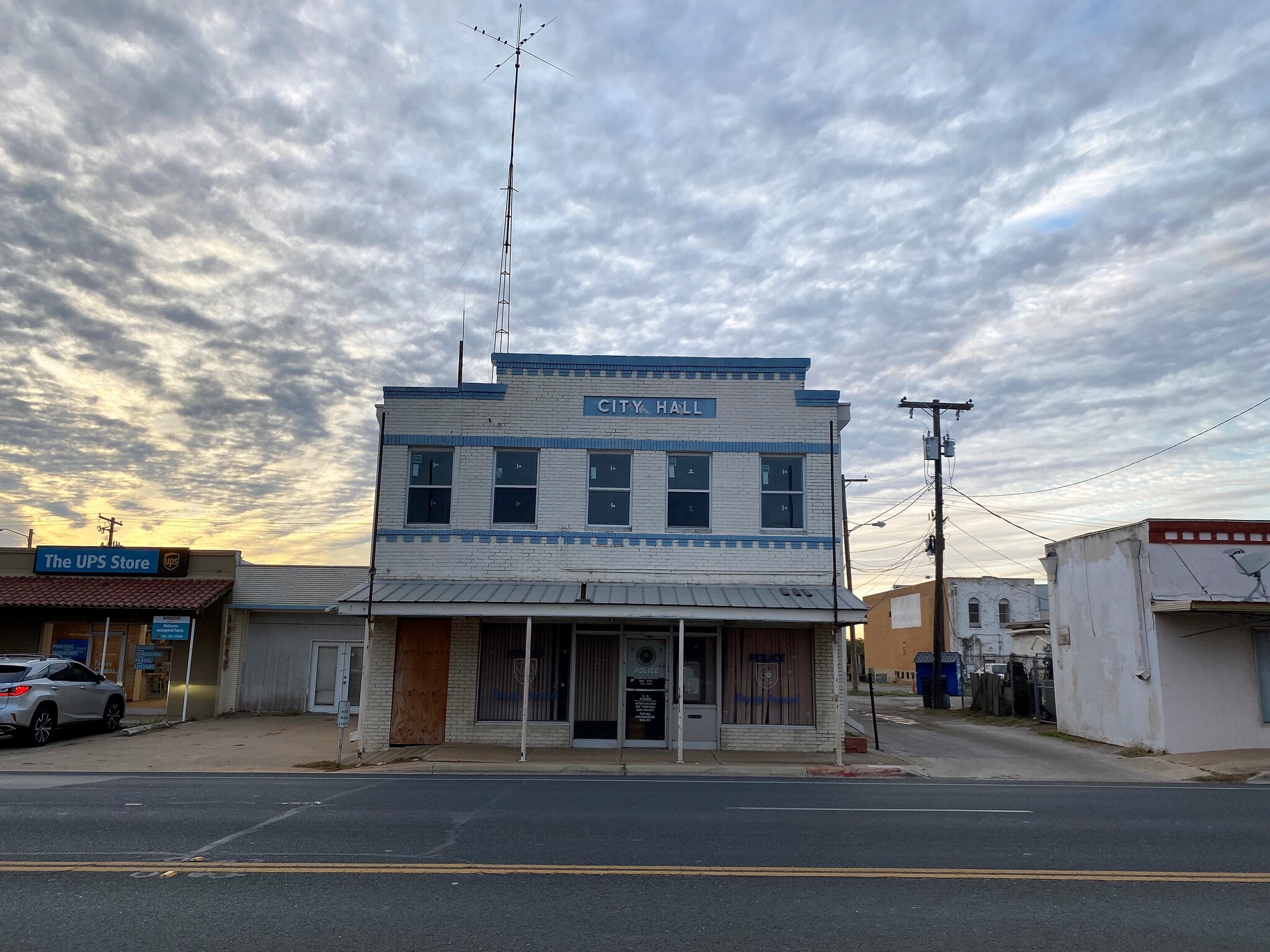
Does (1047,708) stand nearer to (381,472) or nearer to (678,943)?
(381,472)

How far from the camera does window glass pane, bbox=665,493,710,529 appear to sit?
63.4 ft

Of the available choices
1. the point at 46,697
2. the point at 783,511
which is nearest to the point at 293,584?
the point at 46,697

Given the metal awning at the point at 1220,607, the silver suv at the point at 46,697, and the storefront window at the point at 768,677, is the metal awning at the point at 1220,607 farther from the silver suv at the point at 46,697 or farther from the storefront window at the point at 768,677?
the silver suv at the point at 46,697

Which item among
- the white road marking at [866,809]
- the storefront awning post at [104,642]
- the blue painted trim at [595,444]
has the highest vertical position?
the blue painted trim at [595,444]

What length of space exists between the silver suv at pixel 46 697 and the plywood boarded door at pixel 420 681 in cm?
683

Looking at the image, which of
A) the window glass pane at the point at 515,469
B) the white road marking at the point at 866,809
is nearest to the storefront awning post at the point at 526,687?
the window glass pane at the point at 515,469

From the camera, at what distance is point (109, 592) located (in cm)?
2366

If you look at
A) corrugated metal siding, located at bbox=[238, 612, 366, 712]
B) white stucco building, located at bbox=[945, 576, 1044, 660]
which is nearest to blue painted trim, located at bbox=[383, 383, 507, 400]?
corrugated metal siding, located at bbox=[238, 612, 366, 712]

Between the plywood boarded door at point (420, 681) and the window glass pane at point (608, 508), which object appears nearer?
the plywood boarded door at point (420, 681)

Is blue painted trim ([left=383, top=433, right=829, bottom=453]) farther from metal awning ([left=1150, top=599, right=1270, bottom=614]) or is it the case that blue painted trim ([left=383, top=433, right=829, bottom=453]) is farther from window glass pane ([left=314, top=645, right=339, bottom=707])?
window glass pane ([left=314, top=645, right=339, bottom=707])

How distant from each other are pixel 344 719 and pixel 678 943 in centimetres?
1066

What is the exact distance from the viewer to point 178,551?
24594mm

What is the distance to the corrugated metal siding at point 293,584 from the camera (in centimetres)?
2467

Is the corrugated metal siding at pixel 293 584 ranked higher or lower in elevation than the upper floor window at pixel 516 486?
lower
